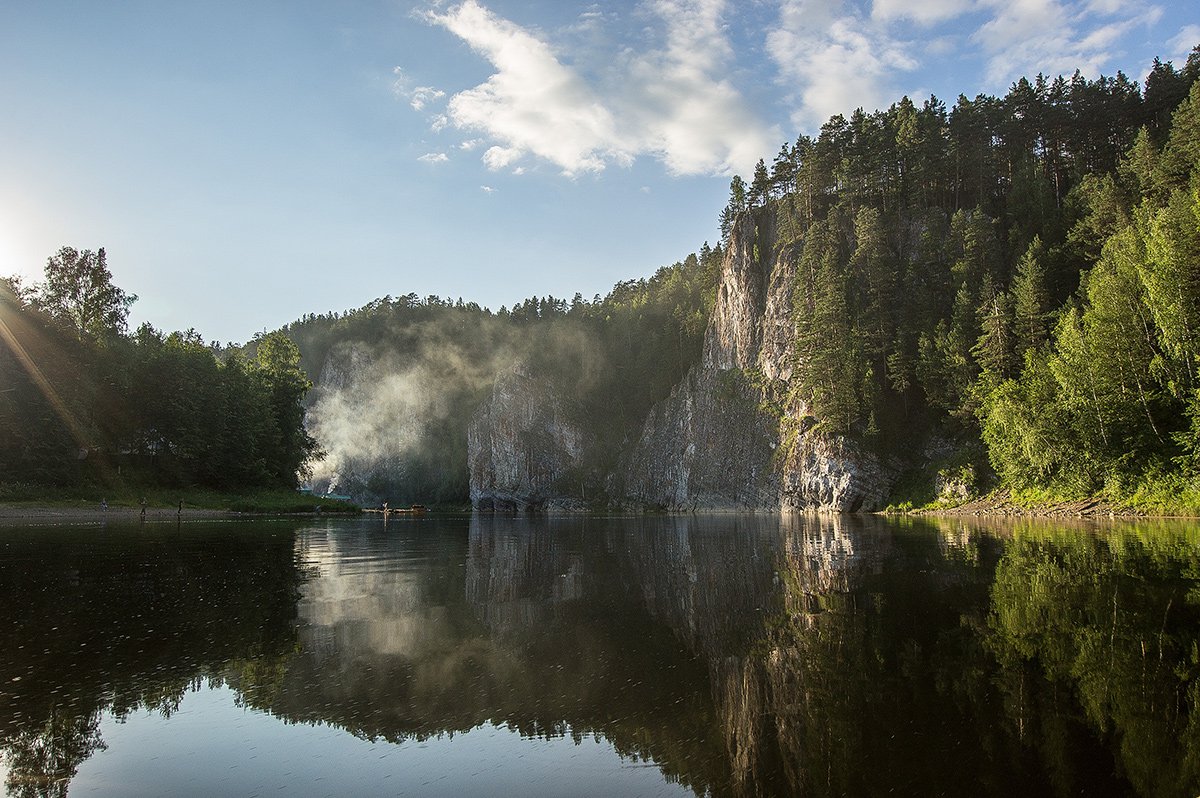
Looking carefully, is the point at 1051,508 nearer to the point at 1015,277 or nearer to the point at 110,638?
the point at 1015,277

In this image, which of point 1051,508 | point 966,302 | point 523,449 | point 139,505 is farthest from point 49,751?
point 523,449

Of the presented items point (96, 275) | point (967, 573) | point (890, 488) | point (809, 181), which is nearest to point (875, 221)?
point (809, 181)

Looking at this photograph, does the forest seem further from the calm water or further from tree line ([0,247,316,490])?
the calm water

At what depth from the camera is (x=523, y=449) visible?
13988 centimetres

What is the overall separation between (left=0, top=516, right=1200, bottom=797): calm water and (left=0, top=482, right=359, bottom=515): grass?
4524 centimetres

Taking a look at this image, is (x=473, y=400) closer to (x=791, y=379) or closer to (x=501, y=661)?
(x=791, y=379)

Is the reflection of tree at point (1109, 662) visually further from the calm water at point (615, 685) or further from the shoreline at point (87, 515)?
the shoreline at point (87, 515)

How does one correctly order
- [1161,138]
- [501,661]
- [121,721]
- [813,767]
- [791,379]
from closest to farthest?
[813,767] < [121,721] < [501,661] < [1161,138] < [791,379]

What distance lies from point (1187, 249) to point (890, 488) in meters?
37.9

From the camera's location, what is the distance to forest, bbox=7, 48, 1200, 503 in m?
45.5

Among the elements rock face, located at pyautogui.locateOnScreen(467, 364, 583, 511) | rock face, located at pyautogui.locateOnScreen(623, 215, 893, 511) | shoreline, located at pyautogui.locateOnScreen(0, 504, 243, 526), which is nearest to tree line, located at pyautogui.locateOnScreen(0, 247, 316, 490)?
shoreline, located at pyautogui.locateOnScreen(0, 504, 243, 526)

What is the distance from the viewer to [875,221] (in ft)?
286

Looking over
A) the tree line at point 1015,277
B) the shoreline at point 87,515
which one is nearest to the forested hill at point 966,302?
the tree line at point 1015,277

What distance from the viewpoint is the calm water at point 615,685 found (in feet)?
24.2
